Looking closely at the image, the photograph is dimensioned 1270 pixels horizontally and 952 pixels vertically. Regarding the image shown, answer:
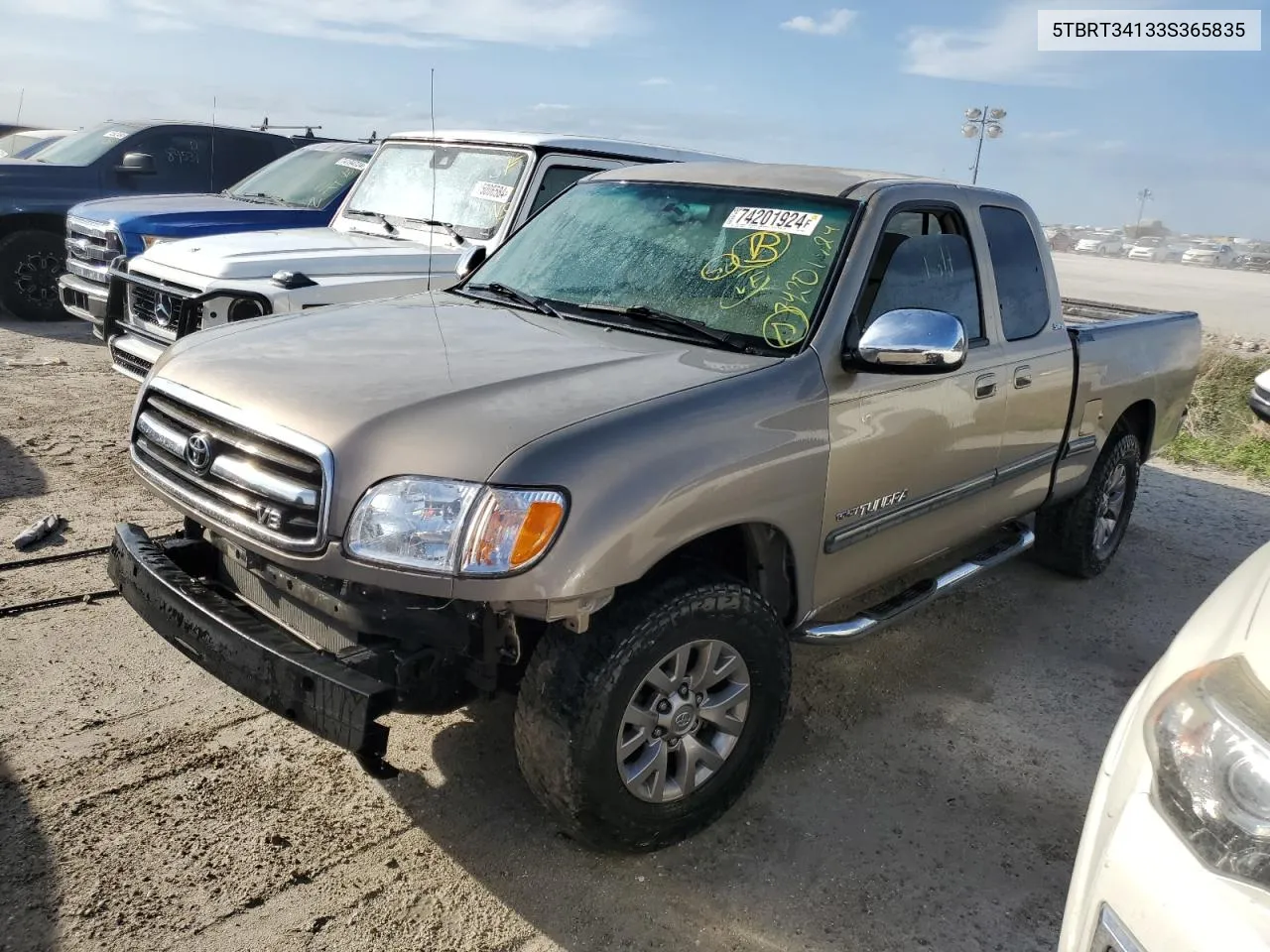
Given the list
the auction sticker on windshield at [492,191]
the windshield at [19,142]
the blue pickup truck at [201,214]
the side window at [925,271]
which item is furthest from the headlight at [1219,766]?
the windshield at [19,142]

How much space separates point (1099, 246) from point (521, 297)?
207ft

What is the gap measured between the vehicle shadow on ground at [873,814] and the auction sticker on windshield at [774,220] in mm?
1717

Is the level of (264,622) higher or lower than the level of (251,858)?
higher

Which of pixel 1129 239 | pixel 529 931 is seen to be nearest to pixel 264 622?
pixel 529 931

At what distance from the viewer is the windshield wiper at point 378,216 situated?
690 centimetres

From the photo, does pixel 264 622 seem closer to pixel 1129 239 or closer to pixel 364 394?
pixel 364 394

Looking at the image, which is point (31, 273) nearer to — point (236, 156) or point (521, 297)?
point (236, 156)

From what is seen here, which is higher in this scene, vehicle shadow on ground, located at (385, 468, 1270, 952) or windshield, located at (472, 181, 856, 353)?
windshield, located at (472, 181, 856, 353)

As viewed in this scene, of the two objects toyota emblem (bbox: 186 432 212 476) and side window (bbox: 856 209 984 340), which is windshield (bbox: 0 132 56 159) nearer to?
toyota emblem (bbox: 186 432 212 476)

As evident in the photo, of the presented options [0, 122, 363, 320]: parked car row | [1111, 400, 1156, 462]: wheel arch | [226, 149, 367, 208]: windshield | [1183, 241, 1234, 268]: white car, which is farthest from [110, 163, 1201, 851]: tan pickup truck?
[1183, 241, 1234, 268]: white car

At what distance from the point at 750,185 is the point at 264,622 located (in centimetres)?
221

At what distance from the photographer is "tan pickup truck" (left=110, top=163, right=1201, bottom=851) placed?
2434 millimetres

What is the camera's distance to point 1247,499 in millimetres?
7309

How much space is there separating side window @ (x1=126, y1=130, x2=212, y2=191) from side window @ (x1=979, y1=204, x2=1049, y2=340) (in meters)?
8.76
